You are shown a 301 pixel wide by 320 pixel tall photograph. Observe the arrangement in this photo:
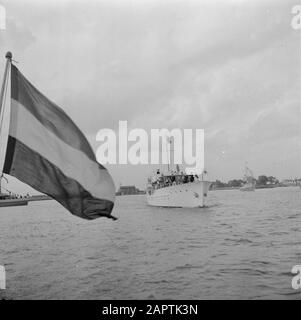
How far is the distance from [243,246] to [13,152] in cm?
1606

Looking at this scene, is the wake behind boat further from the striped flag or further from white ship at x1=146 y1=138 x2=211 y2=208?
the striped flag

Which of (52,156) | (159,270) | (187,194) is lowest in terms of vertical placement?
(159,270)

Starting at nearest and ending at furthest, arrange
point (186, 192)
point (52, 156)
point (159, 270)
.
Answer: point (52, 156) < point (159, 270) < point (186, 192)

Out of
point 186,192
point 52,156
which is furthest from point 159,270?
point 186,192

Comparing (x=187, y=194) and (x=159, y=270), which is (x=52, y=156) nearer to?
(x=159, y=270)

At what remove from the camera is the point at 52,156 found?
5.18 m

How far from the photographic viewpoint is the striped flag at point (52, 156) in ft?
16.5

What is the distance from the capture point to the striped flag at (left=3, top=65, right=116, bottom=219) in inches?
198

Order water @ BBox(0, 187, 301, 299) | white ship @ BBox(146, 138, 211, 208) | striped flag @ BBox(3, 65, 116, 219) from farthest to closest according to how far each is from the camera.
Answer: white ship @ BBox(146, 138, 211, 208) < water @ BBox(0, 187, 301, 299) < striped flag @ BBox(3, 65, 116, 219)

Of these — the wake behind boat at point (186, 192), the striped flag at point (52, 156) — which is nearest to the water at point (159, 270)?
the striped flag at point (52, 156)

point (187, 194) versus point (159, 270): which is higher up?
point (187, 194)

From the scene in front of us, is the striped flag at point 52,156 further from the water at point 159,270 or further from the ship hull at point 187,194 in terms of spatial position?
the ship hull at point 187,194

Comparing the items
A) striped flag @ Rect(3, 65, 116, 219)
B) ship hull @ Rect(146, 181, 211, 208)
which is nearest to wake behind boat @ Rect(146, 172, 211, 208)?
ship hull @ Rect(146, 181, 211, 208)
